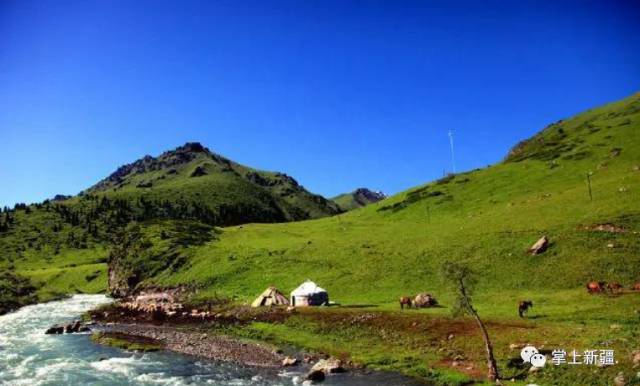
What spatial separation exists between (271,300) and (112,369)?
94.1 feet

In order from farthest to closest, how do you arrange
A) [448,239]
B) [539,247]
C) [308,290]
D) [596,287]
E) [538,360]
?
[448,239]
[539,247]
[308,290]
[596,287]
[538,360]

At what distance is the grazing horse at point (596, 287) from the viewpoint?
53469mm

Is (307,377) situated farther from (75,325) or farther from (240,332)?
(75,325)

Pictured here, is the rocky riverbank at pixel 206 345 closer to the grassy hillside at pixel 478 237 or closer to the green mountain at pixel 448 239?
the green mountain at pixel 448 239

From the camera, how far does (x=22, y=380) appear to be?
141 feet

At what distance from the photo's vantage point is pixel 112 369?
1810 inches

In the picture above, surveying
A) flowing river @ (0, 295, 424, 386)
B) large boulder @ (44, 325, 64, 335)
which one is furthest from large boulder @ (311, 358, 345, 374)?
large boulder @ (44, 325, 64, 335)

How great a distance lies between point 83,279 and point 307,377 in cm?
13378

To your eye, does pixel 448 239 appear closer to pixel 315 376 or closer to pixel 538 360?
pixel 538 360

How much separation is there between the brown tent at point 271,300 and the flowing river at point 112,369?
2092 centimetres

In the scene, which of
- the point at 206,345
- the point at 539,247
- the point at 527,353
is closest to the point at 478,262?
the point at 539,247

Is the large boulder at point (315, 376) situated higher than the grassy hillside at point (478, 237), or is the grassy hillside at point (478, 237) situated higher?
the grassy hillside at point (478, 237)

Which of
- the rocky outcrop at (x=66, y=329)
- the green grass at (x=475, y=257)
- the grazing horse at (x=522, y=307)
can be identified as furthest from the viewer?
the rocky outcrop at (x=66, y=329)

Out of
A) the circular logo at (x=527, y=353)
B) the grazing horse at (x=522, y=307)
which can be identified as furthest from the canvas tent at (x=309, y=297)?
the circular logo at (x=527, y=353)
